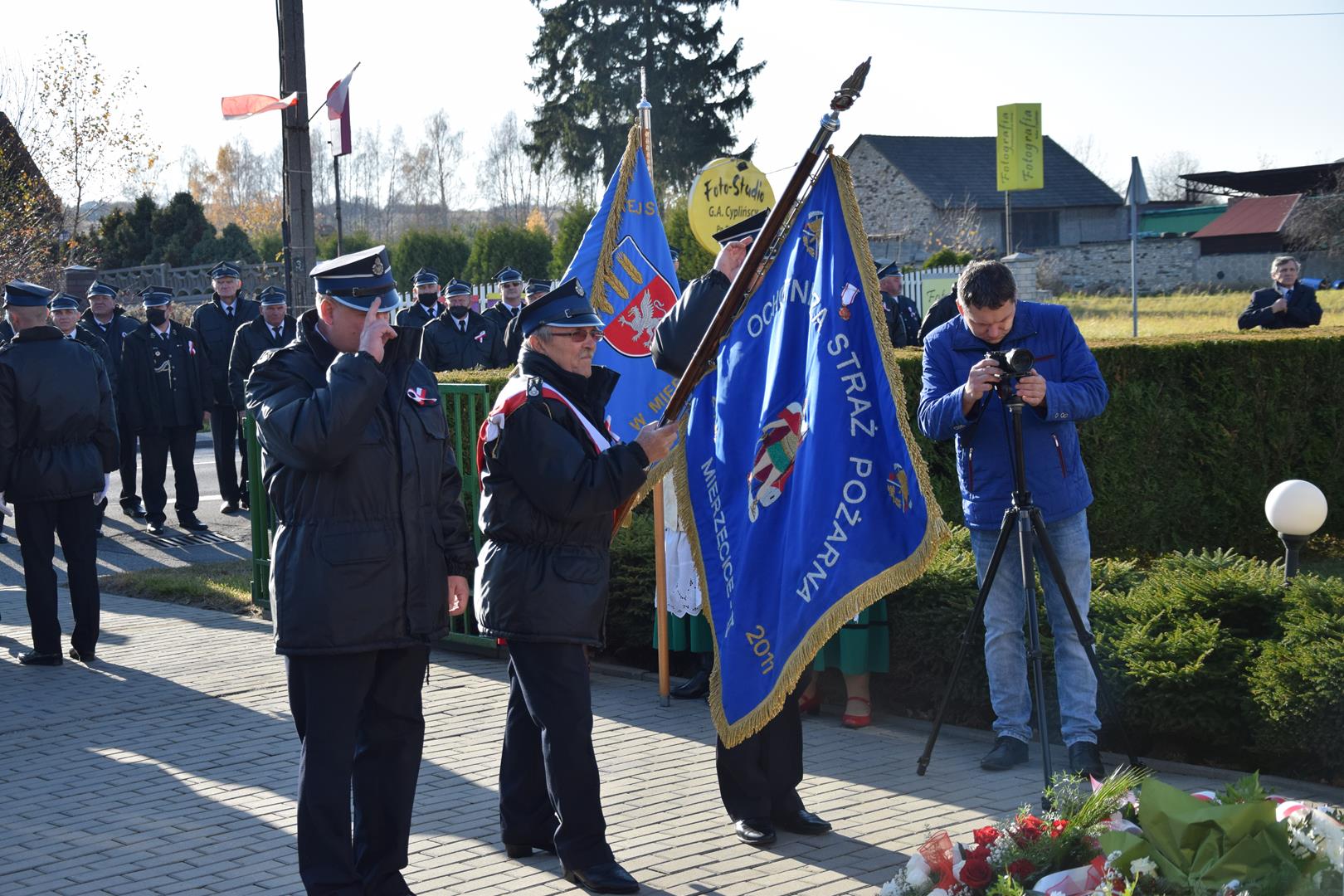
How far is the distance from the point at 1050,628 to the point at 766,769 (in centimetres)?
156

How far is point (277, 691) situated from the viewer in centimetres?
779

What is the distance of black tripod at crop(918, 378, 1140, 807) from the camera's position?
17.8 ft

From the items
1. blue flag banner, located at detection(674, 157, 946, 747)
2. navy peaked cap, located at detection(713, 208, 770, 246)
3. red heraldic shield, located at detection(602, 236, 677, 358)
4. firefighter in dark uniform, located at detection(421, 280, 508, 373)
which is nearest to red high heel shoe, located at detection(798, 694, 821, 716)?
blue flag banner, located at detection(674, 157, 946, 747)

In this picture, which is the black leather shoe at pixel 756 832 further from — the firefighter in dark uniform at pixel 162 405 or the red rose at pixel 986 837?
the firefighter in dark uniform at pixel 162 405

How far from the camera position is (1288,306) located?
13.8m

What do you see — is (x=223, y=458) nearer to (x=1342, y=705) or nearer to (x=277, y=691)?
(x=277, y=691)

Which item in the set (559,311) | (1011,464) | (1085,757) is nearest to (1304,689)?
(1085,757)

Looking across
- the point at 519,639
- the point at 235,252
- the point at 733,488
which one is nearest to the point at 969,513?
the point at 733,488

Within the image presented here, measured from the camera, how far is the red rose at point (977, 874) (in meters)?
3.29

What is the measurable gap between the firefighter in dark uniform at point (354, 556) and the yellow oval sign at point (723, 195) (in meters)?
7.68

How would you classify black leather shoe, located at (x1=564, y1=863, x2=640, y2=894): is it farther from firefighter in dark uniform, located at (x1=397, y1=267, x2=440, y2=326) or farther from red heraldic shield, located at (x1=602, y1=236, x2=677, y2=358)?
firefighter in dark uniform, located at (x1=397, y1=267, x2=440, y2=326)

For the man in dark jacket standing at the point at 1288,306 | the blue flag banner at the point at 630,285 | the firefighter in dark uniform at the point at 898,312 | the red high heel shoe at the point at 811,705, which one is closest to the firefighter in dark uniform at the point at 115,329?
the firefighter in dark uniform at the point at 898,312

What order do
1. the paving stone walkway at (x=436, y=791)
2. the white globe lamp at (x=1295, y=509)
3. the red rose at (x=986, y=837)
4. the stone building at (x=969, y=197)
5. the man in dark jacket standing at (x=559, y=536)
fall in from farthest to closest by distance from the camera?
the stone building at (x=969, y=197), the white globe lamp at (x=1295, y=509), the paving stone walkway at (x=436, y=791), the man in dark jacket standing at (x=559, y=536), the red rose at (x=986, y=837)

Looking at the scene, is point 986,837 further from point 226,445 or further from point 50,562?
point 226,445
